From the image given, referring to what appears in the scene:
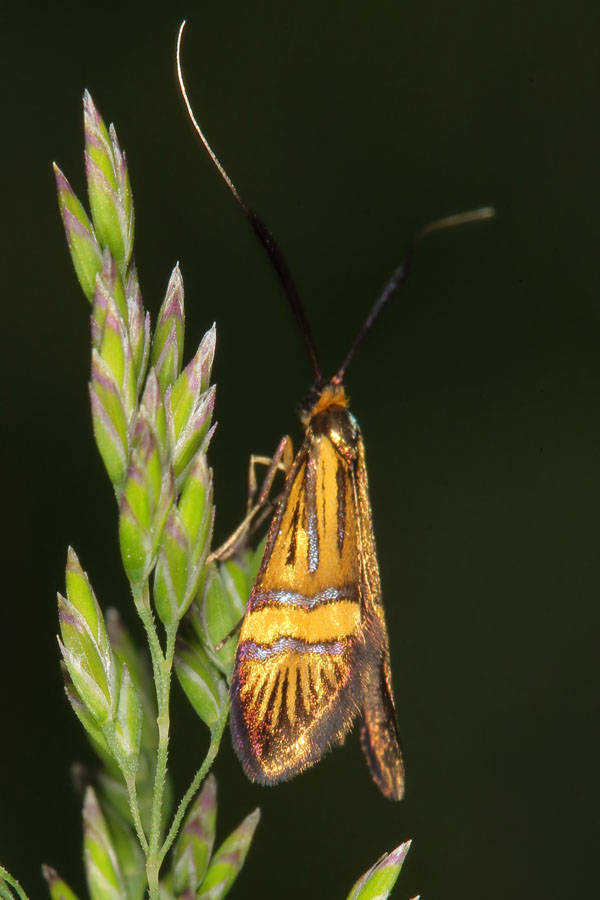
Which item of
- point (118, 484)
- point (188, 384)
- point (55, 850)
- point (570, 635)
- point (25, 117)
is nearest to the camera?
point (118, 484)

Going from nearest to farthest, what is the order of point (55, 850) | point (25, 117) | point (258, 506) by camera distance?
point (258, 506)
point (55, 850)
point (25, 117)

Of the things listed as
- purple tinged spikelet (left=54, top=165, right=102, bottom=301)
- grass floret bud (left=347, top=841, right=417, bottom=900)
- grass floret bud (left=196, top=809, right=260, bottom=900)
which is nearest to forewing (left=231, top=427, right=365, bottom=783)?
grass floret bud (left=196, top=809, right=260, bottom=900)

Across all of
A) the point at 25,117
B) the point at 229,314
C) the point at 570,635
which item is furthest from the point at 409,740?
the point at 25,117

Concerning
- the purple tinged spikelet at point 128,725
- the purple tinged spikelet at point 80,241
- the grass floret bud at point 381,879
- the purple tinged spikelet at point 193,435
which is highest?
the purple tinged spikelet at point 80,241

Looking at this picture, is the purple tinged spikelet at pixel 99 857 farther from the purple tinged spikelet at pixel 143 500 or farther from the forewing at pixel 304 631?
the purple tinged spikelet at pixel 143 500

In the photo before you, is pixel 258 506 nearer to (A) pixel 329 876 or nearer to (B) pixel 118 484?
(B) pixel 118 484

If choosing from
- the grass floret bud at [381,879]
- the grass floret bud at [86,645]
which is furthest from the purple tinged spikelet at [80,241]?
the grass floret bud at [381,879]
